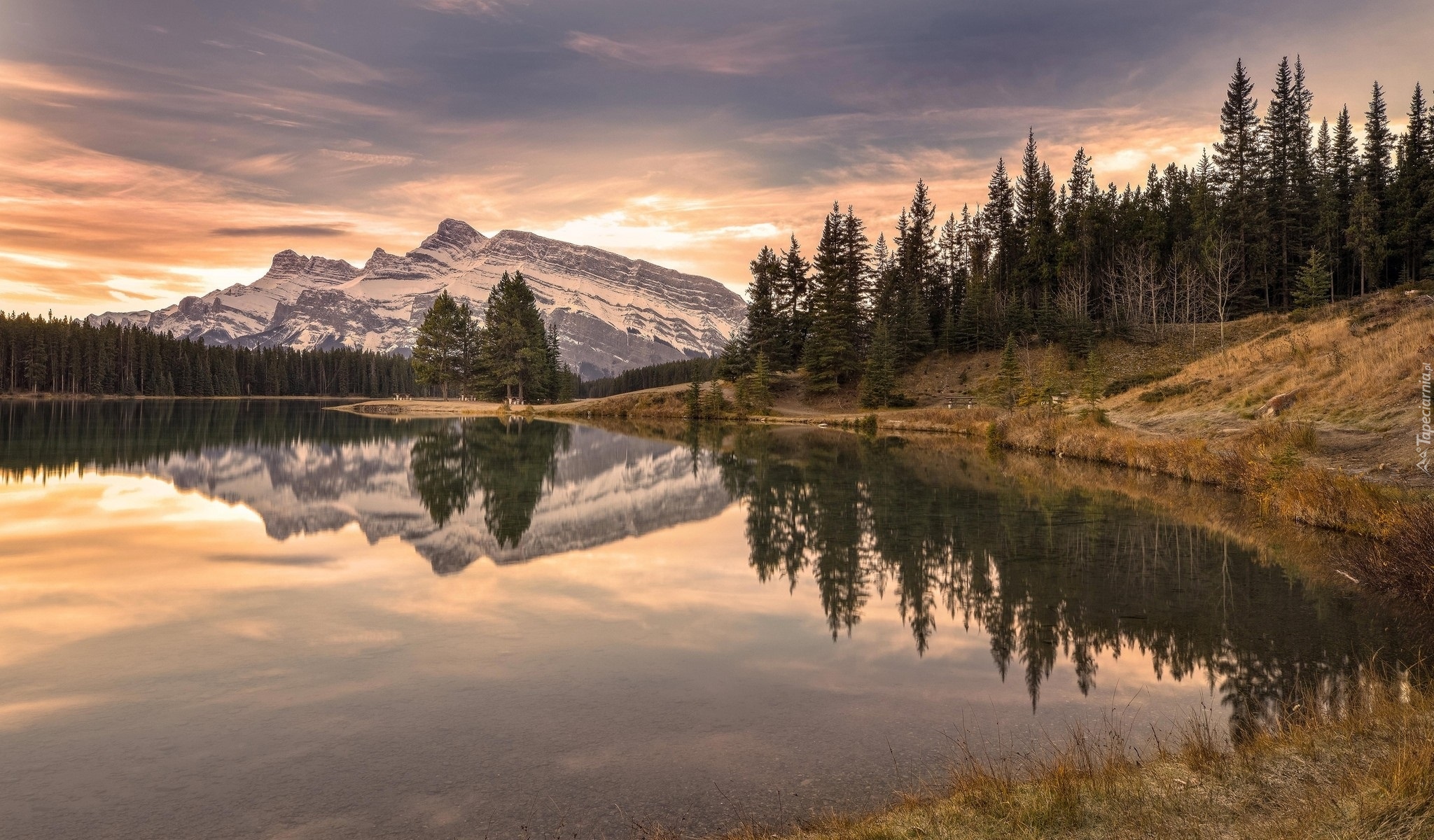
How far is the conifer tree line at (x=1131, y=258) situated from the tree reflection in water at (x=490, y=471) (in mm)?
31541

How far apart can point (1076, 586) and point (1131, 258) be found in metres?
83.5

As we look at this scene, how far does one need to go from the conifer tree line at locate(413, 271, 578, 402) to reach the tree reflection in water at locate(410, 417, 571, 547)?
30.8 m

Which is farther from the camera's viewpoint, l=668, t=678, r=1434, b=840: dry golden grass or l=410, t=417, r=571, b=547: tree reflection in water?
l=410, t=417, r=571, b=547: tree reflection in water

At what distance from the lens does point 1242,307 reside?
261 ft

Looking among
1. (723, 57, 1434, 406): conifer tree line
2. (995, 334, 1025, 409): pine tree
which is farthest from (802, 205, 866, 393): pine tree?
(995, 334, 1025, 409): pine tree

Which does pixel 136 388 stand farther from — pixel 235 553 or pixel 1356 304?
pixel 1356 304

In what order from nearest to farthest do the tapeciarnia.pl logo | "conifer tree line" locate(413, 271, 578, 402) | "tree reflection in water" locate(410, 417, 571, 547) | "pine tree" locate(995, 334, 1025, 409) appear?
the tapeciarnia.pl logo < "tree reflection in water" locate(410, 417, 571, 547) < "pine tree" locate(995, 334, 1025, 409) < "conifer tree line" locate(413, 271, 578, 402)

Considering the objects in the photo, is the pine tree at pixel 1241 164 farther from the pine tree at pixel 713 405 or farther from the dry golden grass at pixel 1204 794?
the dry golden grass at pixel 1204 794

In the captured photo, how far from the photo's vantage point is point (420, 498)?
89.2 feet

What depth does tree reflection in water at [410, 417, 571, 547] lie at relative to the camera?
2428cm

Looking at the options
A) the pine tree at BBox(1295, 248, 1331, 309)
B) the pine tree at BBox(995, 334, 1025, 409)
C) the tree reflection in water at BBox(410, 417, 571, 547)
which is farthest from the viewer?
the pine tree at BBox(1295, 248, 1331, 309)

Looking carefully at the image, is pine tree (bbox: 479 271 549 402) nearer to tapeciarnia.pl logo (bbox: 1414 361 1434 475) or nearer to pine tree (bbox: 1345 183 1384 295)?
pine tree (bbox: 1345 183 1384 295)

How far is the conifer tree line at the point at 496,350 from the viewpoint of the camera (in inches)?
3696


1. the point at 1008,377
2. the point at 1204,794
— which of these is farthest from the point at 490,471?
the point at 1008,377
